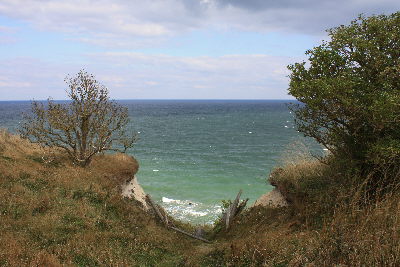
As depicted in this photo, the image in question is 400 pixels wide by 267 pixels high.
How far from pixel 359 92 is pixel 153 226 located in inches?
439

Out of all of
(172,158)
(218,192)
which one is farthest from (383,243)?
(172,158)

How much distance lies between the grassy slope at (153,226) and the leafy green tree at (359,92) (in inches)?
65.2

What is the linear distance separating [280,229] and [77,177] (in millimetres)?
11457

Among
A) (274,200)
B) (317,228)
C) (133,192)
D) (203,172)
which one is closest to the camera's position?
(317,228)

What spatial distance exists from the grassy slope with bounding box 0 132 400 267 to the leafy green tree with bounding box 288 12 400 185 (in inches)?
65.2

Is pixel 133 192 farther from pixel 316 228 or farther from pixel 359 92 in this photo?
pixel 359 92

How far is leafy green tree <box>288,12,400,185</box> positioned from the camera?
12.7 meters

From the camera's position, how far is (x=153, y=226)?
16422 mm

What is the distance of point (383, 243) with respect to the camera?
813 centimetres

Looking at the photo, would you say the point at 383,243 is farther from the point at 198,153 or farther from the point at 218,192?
the point at 198,153

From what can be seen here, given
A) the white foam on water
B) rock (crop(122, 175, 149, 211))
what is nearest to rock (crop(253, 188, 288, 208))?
rock (crop(122, 175, 149, 211))

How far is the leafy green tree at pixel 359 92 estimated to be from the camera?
12.7 metres

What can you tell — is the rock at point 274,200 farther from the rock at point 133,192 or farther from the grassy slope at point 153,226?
the rock at point 133,192

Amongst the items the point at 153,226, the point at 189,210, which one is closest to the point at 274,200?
the point at 153,226
